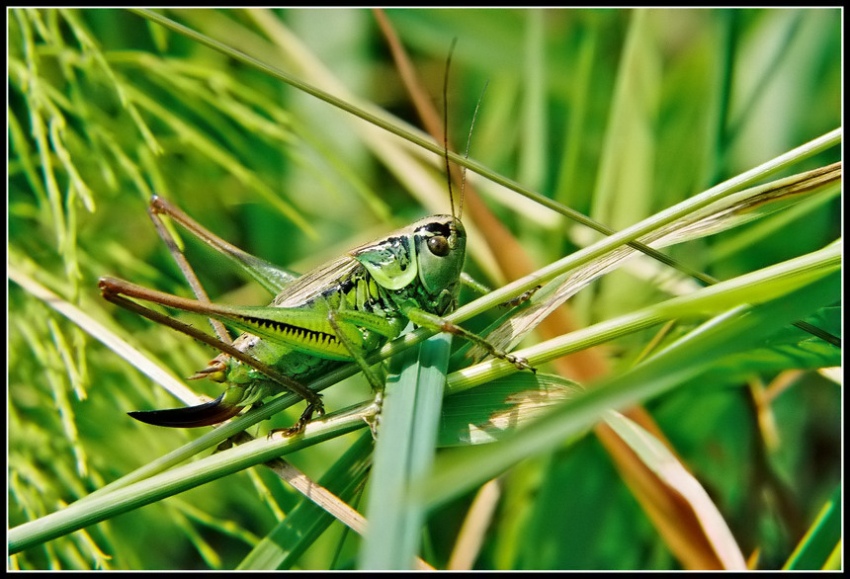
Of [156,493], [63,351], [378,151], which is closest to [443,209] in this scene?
[378,151]

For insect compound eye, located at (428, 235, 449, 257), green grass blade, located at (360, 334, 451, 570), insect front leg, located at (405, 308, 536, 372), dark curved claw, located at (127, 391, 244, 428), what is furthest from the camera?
insect compound eye, located at (428, 235, 449, 257)

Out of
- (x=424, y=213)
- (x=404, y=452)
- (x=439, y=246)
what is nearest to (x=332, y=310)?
(x=439, y=246)

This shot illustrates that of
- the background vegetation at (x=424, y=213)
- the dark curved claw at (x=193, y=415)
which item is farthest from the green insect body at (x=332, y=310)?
the background vegetation at (x=424, y=213)

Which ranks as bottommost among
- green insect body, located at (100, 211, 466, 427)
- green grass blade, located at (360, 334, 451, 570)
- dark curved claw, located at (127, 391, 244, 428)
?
green grass blade, located at (360, 334, 451, 570)

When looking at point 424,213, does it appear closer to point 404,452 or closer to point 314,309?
point 314,309

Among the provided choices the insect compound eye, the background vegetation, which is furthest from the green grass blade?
the background vegetation

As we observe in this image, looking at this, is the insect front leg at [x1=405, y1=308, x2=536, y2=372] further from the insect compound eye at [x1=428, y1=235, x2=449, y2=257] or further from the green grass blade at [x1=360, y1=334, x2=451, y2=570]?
the insect compound eye at [x1=428, y1=235, x2=449, y2=257]

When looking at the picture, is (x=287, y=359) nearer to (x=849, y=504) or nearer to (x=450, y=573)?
A: (x=450, y=573)
